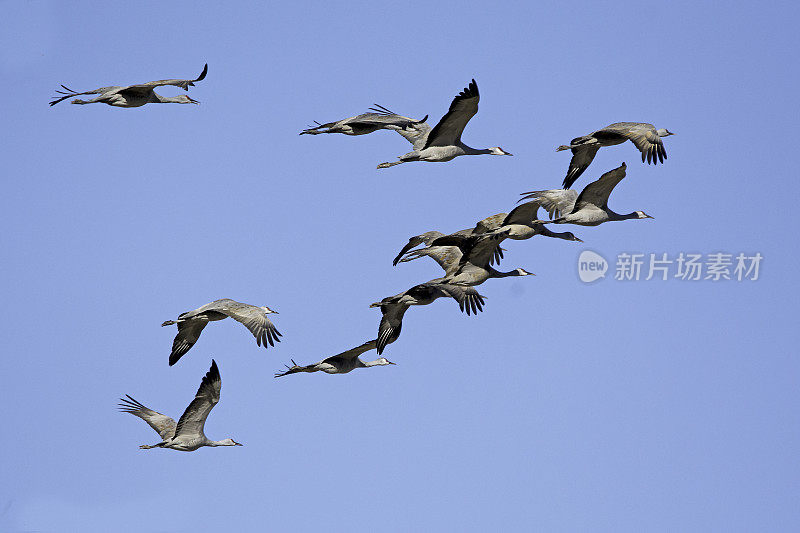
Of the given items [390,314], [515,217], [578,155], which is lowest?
[390,314]

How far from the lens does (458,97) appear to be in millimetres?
25703

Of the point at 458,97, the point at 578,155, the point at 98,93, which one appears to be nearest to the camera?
the point at 458,97

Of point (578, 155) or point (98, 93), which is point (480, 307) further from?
point (98, 93)

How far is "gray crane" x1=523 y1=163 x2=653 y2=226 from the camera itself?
2706cm

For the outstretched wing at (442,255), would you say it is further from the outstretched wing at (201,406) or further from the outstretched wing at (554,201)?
the outstretched wing at (201,406)

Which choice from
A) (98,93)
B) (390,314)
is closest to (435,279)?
(390,314)

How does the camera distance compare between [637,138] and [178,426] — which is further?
[178,426]

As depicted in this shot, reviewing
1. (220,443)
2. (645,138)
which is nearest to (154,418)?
(220,443)

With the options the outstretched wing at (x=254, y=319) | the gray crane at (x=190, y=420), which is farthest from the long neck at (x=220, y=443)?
the outstretched wing at (x=254, y=319)

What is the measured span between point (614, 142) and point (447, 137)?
3.37m

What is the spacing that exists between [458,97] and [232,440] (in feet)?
29.7

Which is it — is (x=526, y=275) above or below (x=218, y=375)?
above

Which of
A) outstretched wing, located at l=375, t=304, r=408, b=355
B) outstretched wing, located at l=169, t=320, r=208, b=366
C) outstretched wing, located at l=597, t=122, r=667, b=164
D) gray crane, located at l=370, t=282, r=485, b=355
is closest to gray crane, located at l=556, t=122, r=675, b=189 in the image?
outstretched wing, located at l=597, t=122, r=667, b=164

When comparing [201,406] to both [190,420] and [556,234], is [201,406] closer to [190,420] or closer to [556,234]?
[190,420]
